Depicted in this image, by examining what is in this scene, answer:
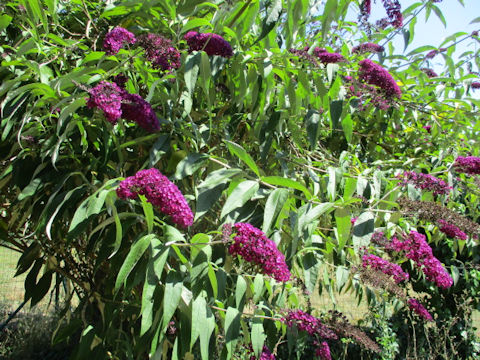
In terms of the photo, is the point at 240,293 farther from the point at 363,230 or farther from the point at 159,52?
the point at 159,52

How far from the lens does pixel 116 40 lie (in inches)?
53.5

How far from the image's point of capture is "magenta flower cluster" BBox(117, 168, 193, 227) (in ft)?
3.53

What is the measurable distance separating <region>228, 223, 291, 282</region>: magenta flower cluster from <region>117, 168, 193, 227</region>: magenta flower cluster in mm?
137

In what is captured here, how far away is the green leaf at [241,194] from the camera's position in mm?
1152

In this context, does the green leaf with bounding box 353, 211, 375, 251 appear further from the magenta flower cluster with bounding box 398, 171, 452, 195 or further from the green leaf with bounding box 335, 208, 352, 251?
the magenta flower cluster with bounding box 398, 171, 452, 195

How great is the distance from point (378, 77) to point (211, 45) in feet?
2.06

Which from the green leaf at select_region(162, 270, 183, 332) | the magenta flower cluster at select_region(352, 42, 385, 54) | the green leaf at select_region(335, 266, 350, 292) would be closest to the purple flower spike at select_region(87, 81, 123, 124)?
the green leaf at select_region(162, 270, 183, 332)

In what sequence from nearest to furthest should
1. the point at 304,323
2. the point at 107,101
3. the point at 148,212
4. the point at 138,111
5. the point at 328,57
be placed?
the point at 148,212, the point at 107,101, the point at 138,111, the point at 304,323, the point at 328,57

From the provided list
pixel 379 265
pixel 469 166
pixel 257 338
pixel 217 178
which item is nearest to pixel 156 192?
pixel 217 178

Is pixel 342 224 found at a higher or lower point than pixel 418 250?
higher

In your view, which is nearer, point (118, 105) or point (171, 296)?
point (171, 296)

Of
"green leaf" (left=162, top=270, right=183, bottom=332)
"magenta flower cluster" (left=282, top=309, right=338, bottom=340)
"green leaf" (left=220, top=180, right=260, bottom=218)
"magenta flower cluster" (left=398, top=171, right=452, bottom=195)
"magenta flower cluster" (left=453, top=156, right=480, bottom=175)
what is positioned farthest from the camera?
"magenta flower cluster" (left=453, top=156, right=480, bottom=175)

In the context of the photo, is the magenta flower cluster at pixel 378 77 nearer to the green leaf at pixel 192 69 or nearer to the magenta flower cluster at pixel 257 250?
the green leaf at pixel 192 69

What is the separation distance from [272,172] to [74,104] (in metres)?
0.92
